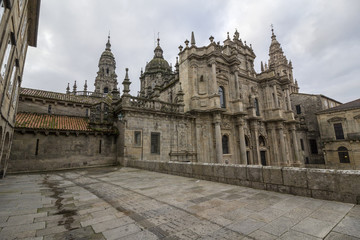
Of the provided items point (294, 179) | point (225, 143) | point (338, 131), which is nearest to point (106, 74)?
point (225, 143)

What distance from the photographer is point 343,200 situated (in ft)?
14.0

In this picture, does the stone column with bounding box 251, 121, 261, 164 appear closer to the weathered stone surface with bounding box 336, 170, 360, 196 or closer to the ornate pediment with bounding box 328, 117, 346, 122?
the ornate pediment with bounding box 328, 117, 346, 122

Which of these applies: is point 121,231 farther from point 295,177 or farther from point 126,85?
point 126,85

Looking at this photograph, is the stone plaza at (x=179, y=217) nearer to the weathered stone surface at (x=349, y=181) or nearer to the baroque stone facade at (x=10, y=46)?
the weathered stone surface at (x=349, y=181)

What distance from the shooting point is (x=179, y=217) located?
149 inches

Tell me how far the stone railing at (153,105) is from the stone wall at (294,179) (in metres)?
9.37

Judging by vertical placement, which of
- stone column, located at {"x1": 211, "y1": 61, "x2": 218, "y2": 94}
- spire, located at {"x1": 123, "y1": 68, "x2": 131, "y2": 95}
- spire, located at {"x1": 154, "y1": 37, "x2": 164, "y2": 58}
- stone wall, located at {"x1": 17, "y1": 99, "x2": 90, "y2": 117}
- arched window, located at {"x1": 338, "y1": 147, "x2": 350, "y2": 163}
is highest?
spire, located at {"x1": 154, "y1": 37, "x2": 164, "y2": 58}

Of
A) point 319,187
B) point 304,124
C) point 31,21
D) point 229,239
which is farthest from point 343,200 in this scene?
point 304,124

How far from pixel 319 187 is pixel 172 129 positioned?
13.5 meters

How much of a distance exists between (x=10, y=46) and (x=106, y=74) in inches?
1602

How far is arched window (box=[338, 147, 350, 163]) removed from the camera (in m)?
27.6

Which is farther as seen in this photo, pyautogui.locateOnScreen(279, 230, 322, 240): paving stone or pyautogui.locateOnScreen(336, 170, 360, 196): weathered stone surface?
pyautogui.locateOnScreen(336, 170, 360, 196): weathered stone surface

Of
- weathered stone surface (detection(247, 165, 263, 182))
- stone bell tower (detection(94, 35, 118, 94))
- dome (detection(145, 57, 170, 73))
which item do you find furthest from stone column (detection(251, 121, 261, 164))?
stone bell tower (detection(94, 35, 118, 94))

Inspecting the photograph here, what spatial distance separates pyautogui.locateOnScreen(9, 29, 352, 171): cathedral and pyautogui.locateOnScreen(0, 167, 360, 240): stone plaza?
9520 mm
